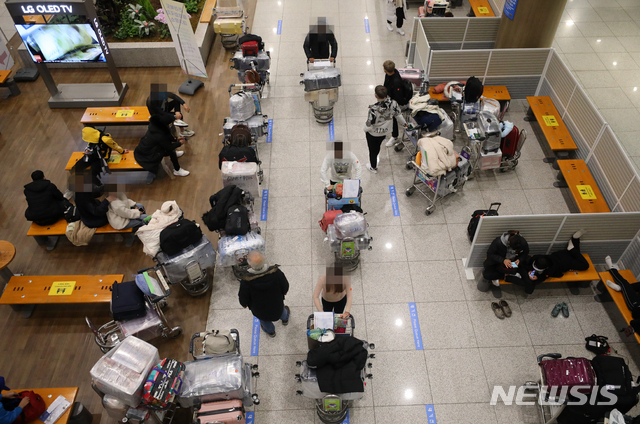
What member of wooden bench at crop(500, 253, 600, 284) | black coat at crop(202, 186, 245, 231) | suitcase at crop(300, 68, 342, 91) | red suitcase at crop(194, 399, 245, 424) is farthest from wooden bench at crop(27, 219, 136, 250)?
wooden bench at crop(500, 253, 600, 284)

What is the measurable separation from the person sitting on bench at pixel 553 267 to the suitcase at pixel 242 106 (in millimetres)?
5386

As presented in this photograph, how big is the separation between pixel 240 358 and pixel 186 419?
1277 mm

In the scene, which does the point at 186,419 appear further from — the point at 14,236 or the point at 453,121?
the point at 453,121

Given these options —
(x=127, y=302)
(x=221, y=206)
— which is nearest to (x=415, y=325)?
(x=221, y=206)

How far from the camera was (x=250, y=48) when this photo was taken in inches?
381

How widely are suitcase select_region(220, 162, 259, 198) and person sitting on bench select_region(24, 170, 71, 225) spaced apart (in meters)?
2.74

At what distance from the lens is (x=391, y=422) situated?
5.64 m

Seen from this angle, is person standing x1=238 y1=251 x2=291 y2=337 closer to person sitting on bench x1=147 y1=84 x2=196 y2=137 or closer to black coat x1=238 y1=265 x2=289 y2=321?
black coat x1=238 y1=265 x2=289 y2=321

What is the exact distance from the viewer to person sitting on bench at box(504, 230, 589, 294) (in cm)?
646

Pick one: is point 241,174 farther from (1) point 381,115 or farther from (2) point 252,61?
(2) point 252,61

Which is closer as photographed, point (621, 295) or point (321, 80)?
point (621, 295)

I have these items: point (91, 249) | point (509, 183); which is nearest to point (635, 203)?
point (509, 183)

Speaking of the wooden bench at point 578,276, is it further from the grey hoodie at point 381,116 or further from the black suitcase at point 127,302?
the black suitcase at point 127,302

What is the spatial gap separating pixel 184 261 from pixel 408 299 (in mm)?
3371
